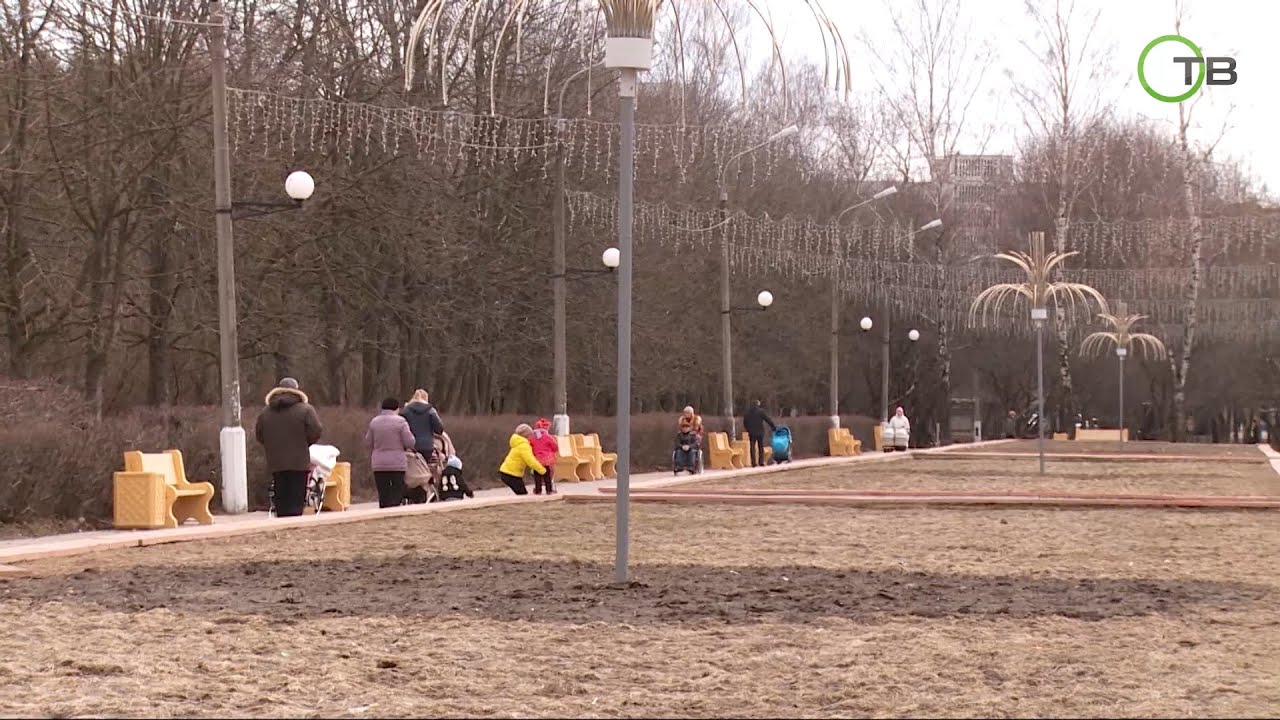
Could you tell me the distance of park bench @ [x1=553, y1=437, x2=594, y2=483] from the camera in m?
33.9

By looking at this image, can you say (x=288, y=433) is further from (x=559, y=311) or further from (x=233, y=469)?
(x=559, y=311)

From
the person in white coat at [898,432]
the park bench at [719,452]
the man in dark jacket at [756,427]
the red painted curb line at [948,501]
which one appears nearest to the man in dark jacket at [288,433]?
the red painted curb line at [948,501]

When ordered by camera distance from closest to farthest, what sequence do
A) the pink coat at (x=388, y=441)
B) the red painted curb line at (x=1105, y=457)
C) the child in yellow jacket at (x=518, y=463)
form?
the pink coat at (x=388, y=441) < the child in yellow jacket at (x=518, y=463) < the red painted curb line at (x=1105, y=457)

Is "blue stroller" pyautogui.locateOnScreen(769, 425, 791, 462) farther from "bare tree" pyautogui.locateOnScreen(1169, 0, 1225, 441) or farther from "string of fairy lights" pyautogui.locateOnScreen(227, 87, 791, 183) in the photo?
"bare tree" pyautogui.locateOnScreen(1169, 0, 1225, 441)

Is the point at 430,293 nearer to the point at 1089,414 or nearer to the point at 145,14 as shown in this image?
the point at 145,14

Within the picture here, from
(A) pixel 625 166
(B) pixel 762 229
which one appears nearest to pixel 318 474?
(A) pixel 625 166

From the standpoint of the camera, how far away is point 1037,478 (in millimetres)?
34375

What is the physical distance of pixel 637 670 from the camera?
9.27 meters

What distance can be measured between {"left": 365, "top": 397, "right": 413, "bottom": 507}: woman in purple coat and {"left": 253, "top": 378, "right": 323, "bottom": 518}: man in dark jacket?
5.36 feet

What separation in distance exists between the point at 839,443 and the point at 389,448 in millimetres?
33385

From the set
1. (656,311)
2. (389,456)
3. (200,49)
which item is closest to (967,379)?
(656,311)

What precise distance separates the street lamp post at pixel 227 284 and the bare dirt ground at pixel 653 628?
4765 millimetres

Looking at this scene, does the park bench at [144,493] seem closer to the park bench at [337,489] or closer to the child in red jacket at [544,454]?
the park bench at [337,489]

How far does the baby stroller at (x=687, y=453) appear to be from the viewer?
3806cm
